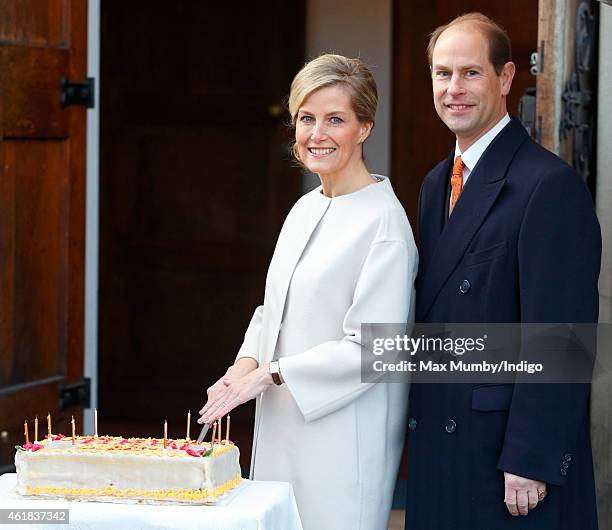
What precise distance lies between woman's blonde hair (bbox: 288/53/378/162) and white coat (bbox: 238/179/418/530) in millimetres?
213

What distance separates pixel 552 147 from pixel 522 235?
40.6 inches

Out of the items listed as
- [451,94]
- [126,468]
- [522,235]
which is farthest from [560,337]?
[126,468]

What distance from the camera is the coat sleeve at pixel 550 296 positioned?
2.76m

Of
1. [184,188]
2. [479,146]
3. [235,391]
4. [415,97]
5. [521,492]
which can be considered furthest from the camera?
[184,188]

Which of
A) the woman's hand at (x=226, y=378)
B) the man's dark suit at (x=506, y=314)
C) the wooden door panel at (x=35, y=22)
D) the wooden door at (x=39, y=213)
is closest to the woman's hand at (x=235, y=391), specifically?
the woman's hand at (x=226, y=378)

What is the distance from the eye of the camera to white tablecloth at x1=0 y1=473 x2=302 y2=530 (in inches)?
97.7

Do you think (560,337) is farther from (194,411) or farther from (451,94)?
(194,411)

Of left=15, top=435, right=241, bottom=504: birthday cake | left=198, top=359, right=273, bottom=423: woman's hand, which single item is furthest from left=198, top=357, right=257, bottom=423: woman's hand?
left=15, top=435, right=241, bottom=504: birthday cake

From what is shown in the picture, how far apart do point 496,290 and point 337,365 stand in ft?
1.37

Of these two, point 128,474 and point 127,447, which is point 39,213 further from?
point 128,474

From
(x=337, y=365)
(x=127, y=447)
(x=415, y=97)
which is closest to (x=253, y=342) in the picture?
(x=337, y=365)

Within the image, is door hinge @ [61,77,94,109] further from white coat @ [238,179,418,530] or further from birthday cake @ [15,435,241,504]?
birthday cake @ [15,435,241,504]

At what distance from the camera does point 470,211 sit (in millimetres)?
2949

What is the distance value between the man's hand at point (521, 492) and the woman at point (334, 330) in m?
0.34
